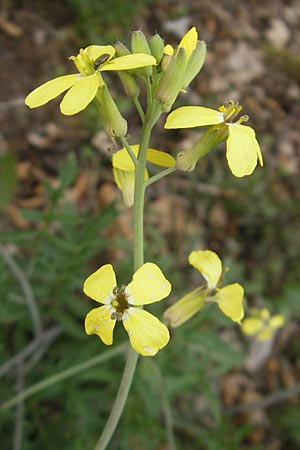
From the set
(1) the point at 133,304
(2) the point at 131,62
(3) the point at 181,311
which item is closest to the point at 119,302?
(1) the point at 133,304

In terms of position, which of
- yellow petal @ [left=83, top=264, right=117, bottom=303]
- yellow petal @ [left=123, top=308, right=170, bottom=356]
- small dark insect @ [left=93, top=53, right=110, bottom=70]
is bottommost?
yellow petal @ [left=123, top=308, right=170, bottom=356]

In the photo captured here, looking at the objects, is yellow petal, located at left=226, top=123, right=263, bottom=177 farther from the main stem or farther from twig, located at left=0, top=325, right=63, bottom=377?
twig, located at left=0, top=325, right=63, bottom=377

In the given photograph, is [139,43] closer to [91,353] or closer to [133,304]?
[133,304]

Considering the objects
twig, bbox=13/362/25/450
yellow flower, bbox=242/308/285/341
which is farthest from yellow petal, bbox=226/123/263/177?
Result: yellow flower, bbox=242/308/285/341

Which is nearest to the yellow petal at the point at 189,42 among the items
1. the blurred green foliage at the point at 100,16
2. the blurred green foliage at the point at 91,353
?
the blurred green foliage at the point at 91,353

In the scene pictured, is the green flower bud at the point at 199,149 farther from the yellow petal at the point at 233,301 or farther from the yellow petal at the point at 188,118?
the yellow petal at the point at 233,301
